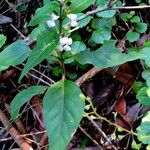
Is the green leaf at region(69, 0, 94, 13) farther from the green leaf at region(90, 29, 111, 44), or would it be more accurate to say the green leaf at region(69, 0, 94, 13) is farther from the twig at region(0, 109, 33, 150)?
the twig at region(0, 109, 33, 150)

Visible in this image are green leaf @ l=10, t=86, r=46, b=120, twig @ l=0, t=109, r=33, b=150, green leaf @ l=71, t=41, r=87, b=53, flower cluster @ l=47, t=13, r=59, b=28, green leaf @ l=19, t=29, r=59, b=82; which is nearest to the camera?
green leaf @ l=19, t=29, r=59, b=82

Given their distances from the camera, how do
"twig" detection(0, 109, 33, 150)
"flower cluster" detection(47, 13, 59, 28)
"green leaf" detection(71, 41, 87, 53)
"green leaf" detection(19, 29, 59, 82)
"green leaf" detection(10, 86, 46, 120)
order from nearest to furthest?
"green leaf" detection(19, 29, 59, 82), "flower cluster" detection(47, 13, 59, 28), "green leaf" detection(10, 86, 46, 120), "twig" detection(0, 109, 33, 150), "green leaf" detection(71, 41, 87, 53)

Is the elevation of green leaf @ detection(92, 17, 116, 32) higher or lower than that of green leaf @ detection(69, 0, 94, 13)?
lower

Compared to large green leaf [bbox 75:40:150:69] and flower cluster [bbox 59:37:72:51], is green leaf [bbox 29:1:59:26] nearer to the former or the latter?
flower cluster [bbox 59:37:72:51]

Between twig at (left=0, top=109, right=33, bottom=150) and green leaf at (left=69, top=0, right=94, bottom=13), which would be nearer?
green leaf at (left=69, top=0, right=94, bottom=13)

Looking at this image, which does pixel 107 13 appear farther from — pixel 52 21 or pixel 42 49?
pixel 42 49

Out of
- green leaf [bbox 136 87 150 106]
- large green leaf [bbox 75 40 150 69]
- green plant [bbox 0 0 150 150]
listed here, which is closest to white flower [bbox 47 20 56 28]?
green plant [bbox 0 0 150 150]

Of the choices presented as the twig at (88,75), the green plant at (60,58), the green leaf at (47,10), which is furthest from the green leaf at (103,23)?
the green leaf at (47,10)

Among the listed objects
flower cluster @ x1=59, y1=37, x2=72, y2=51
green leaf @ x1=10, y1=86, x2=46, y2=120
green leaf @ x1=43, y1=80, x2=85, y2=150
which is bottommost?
green leaf @ x1=43, y1=80, x2=85, y2=150

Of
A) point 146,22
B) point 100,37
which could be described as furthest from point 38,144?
point 146,22
